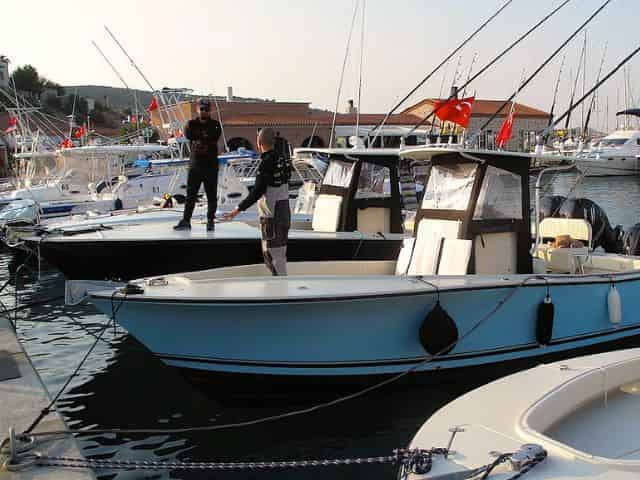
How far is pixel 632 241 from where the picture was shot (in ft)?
31.3

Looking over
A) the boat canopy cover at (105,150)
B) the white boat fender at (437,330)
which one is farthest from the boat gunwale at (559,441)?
the boat canopy cover at (105,150)

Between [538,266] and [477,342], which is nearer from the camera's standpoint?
[477,342]

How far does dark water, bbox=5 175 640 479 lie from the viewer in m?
5.69

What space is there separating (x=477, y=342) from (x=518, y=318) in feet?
1.72

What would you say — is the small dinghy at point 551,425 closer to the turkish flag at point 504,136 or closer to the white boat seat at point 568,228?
the turkish flag at point 504,136

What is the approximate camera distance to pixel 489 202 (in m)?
7.26

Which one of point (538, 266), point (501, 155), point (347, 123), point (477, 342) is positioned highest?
point (347, 123)

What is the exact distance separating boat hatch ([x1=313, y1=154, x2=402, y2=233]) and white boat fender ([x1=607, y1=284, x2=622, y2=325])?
386 cm

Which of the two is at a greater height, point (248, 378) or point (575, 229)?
point (575, 229)

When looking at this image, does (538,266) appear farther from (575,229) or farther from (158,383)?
(158,383)

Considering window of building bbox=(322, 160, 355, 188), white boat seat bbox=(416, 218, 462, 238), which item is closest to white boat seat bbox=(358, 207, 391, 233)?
window of building bbox=(322, 160, 355, 188)

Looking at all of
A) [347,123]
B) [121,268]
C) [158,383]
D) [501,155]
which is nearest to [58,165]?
[121,268]

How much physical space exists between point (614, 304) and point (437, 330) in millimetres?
2284

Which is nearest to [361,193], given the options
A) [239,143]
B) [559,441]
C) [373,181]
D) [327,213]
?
[373,181]
